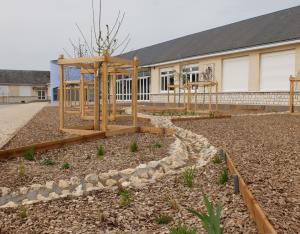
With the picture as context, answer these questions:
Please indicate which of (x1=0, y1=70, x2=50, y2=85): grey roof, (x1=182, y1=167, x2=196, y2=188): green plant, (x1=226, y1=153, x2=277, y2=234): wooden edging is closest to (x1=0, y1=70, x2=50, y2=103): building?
(x1=0, y1=70, x2=50, y2=85): grey roof

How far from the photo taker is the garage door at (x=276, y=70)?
55.8 ft

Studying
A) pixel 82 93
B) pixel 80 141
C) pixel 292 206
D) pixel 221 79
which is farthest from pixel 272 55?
pixel 292 206

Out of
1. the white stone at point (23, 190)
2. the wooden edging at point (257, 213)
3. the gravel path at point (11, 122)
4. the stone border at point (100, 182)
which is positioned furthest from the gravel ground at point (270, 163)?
the gravel path at point (11, 122)

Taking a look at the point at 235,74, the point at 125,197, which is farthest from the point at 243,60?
the point at 125,197

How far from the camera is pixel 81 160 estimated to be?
547cm

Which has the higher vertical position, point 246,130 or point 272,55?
point 272,55

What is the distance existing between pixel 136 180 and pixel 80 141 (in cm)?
280

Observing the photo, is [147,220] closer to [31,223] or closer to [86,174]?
[31,223]

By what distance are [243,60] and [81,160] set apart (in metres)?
15.7

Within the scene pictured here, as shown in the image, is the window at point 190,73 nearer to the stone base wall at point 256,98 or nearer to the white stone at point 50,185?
the stone base wall at point 256,98

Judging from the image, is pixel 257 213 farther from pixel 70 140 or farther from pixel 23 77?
pixel 23 77

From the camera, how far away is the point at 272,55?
1780 cm

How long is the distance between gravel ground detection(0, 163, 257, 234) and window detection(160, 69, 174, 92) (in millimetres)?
22171

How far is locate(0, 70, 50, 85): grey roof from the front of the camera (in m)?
56.6
